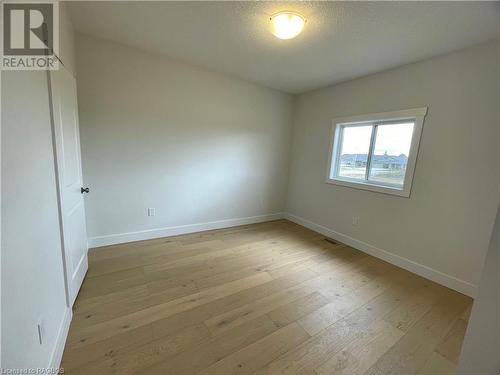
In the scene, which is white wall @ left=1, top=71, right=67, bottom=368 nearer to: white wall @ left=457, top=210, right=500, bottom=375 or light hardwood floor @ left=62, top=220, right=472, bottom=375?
light hardwood floor @ left=62, top=220, right=472, bottom=375

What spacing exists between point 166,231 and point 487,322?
3269 millimetres

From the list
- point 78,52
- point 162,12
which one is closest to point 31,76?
point 162,12

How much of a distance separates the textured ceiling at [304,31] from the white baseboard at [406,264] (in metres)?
2.42

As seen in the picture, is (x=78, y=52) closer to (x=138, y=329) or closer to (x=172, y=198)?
(x=172, y=198)

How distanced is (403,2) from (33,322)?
3087 mm

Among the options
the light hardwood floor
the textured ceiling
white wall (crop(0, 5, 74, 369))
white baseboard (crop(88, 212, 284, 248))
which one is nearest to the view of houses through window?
the textured ceiling

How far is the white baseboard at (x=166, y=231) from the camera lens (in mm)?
2783

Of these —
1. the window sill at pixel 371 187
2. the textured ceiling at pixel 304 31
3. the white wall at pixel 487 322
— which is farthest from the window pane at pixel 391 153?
the white wall at pixel 487 322

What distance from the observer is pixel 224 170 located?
11.7 feet

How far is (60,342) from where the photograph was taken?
4.35 feet

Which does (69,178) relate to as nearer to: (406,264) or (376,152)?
(376,152)

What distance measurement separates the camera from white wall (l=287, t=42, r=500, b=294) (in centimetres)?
203
